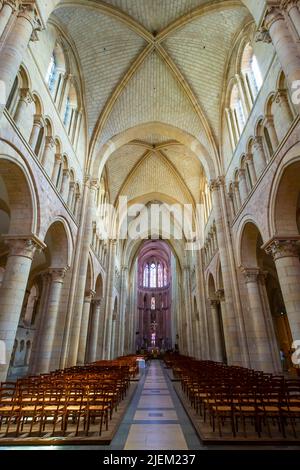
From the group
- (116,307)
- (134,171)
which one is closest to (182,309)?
(116,307)

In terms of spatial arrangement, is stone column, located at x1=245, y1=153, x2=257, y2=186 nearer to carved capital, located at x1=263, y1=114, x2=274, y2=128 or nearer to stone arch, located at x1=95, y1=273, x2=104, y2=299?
carved capital, located at x1=263, y1=114, x2=274, y2=128

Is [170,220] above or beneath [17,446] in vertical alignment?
above

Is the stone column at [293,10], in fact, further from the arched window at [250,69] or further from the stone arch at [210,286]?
the stone arch at [210,286]

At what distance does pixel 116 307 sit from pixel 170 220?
1316 centimetres

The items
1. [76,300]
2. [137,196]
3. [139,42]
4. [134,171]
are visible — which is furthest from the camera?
[137,196]

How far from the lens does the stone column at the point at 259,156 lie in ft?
35.6

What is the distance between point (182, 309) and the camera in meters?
35.9

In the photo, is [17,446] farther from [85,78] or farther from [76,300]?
[85,78]

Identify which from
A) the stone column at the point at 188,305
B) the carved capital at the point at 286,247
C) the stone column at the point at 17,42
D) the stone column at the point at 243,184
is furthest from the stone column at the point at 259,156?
the stone column at the point at 188,305

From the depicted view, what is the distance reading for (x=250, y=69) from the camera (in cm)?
A: 1341

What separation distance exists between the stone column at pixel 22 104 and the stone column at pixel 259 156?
30.7ft

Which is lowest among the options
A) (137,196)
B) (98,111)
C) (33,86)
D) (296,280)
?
(296,280)

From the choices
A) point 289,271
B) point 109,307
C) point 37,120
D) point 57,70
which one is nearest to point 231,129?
point 57,70
